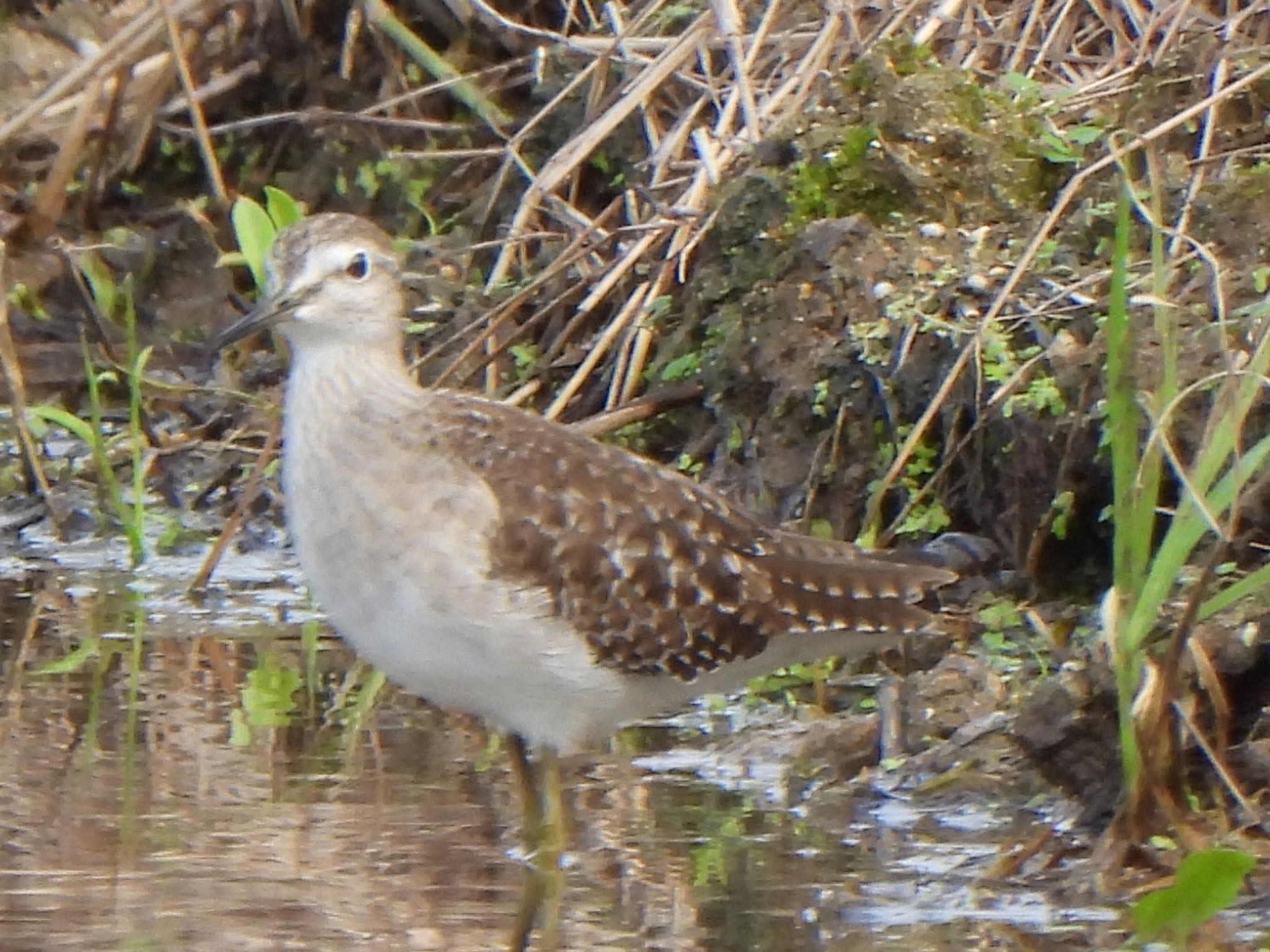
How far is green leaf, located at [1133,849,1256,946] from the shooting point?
416cm

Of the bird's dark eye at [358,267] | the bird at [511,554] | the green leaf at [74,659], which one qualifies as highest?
the bird's dark eye at [358,267]

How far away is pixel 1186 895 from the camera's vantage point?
422 centimetres

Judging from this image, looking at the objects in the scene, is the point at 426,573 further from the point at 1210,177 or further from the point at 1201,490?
the point at 1210,177

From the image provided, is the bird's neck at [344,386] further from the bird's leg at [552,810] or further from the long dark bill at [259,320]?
the bird's leg at [552,810]

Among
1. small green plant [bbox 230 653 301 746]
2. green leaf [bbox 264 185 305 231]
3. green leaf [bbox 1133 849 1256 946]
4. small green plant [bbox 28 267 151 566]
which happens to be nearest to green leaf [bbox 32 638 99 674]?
small green plant [bbox 230 653 301 746]

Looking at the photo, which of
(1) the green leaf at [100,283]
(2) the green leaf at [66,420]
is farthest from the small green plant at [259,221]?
(1) the green leaf at [100,283]

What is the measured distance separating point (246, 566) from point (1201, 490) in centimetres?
429

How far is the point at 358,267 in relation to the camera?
5750mm

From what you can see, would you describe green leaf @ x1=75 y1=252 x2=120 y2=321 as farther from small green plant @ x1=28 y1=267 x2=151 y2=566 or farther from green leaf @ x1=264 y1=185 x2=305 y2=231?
green leaf @ x1=264 y1=185 x2=305 y2=231

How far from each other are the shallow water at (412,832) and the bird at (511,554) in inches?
11.5

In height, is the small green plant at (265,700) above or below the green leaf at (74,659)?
below

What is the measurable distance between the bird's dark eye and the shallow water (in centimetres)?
121

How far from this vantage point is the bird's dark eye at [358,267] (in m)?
5.72

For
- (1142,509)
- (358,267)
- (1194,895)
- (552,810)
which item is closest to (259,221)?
(358,267)
